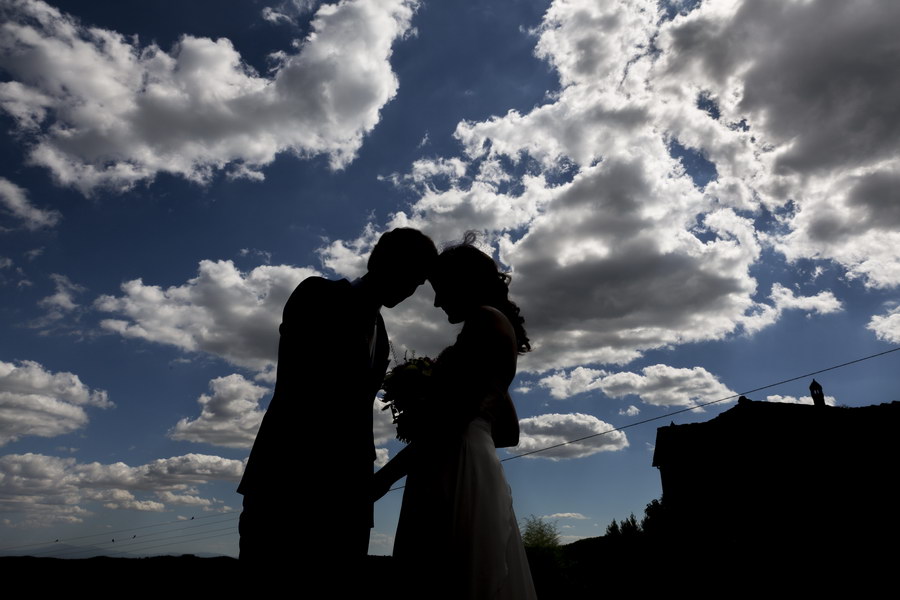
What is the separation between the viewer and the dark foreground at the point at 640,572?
12.3ft

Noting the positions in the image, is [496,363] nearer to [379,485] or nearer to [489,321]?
Result: [489,321]

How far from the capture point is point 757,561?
598cm

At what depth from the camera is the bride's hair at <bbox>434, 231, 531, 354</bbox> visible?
11.0ft

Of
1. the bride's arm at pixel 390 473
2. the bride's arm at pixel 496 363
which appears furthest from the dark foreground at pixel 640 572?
the bride's arm at pixel 496 363

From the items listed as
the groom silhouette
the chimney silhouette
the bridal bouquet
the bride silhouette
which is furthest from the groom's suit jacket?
the chimney silhouette

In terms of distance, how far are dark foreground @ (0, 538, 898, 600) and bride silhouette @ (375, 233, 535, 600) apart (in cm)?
95

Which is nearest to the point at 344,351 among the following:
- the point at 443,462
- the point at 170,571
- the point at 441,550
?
the point at 443,462

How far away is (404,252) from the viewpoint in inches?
123

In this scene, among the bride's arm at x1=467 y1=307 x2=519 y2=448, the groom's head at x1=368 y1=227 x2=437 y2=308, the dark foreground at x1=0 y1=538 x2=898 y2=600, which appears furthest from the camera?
the dark foreground at x1=0 y1=538 x2=898 y2=600

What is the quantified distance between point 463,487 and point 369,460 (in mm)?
505

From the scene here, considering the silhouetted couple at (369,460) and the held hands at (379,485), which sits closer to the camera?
the silhouetted couple at (369,460)

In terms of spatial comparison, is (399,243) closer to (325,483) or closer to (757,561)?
(325,483)

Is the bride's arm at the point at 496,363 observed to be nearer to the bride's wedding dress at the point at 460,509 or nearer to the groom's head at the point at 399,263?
the bride's wedding dress at the point at 460,509

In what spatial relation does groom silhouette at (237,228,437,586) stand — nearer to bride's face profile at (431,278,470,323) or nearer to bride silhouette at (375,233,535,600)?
bride silhouette at (375,233,535,600)
